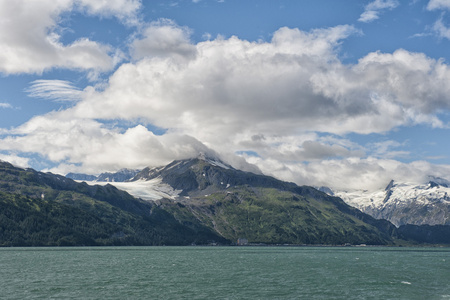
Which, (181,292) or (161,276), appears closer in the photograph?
(181,292)

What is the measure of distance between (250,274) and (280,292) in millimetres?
49030

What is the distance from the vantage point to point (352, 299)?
107625 mm

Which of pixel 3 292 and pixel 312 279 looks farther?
pixel 312 279

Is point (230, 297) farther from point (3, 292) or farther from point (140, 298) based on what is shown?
point (3, 292)

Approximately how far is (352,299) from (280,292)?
60.0 feet

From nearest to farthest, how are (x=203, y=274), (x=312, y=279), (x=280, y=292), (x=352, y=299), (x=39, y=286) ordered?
(x=352, y=299) < (x=280, y=292) < (x=39, y=286) < (x=312, y=279) < (x=203, y=274)

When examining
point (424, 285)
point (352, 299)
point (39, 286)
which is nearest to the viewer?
point (352, 299)

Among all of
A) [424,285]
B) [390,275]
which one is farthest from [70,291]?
[390,275]

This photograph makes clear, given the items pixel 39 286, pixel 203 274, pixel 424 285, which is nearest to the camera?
pixel 39 286

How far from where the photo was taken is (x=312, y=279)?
14975cm

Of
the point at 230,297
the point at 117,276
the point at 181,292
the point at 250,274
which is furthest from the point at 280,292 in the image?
the point at 117,276

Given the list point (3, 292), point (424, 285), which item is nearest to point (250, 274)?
point (424, 285)

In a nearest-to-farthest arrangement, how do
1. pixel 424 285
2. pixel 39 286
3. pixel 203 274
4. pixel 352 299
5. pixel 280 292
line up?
pixel 352 299 < pixel 280 292 < pixel 39 286 < pixel 424 285 < pixel 203 274

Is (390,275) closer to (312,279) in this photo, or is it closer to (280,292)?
(312,279)
